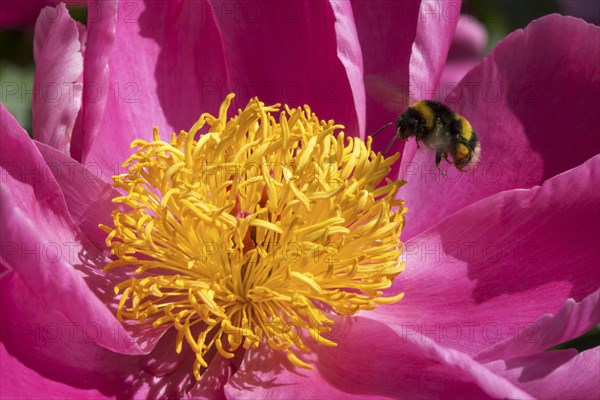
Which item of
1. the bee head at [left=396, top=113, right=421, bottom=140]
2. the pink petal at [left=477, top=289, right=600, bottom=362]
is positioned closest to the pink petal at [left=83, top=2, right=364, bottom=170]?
the bee head at [left=396, top=113, right=421, bottom=140]

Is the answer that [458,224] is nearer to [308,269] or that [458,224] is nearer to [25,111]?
[308,269]

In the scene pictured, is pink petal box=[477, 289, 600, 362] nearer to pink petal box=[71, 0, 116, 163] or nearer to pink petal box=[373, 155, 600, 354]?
pink petal box=[373, 155, 600, 354]

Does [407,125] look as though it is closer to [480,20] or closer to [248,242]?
[248,242]

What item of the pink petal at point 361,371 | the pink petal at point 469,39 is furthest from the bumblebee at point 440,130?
the pink petal at point 469,39

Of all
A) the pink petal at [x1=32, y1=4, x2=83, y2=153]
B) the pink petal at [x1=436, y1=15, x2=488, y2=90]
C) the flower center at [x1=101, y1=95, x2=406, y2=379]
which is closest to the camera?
the flower center at [x1=101, y1=95, x2=406, y2=379]

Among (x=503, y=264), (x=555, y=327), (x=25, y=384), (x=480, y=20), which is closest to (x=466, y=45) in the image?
(x=480, y=20)
